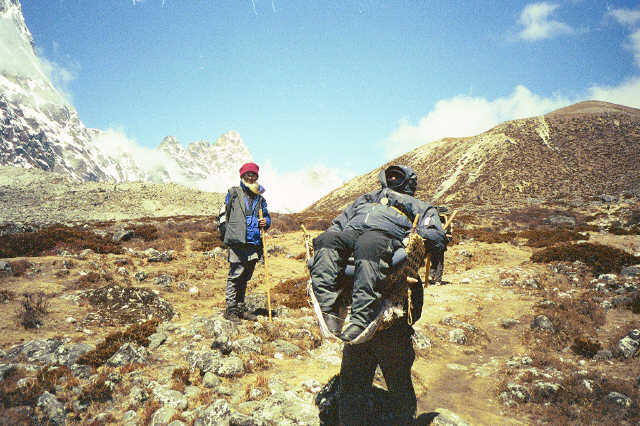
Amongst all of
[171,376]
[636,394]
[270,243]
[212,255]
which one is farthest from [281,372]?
[270,243]

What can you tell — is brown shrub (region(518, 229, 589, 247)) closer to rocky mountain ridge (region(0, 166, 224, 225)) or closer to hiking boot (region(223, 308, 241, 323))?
hiking boot (region(223, 308, 241, 323))

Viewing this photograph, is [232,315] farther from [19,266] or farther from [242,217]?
[19,266]

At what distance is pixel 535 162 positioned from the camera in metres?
57.5

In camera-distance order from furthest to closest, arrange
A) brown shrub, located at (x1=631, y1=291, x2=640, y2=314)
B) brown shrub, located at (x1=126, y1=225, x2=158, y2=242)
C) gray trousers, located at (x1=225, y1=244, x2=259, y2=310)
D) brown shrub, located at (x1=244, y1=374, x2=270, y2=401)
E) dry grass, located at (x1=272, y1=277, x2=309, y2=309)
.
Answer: brown shrub, located at (x1=126, y1=225, x2=158, y2=242), dry grass, located at (x1=272, y1=277, x2=309, y2=309), brown shrub, located at (x1=631, y1=291, x2=640, y2=314), gray trousers, located at (x1=225, y1=244, x2=259, y2=310), brown shrub, located at (x1=244, y1=374, x2=270, y2=401)

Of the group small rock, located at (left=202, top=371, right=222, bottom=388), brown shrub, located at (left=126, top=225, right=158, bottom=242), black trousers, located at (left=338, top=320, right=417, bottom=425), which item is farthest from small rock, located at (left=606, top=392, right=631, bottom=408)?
brown shrub, located at (left=126, top=225, right=158, bottom=242)

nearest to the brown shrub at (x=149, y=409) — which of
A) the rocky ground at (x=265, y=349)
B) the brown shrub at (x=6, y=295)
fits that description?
the rocky ground at (x=265, y=349)

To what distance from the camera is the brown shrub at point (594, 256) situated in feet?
37.3

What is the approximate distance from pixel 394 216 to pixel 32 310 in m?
7.72

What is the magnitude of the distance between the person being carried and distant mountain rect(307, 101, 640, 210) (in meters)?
48.5

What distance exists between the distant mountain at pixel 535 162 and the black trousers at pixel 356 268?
1938 inches

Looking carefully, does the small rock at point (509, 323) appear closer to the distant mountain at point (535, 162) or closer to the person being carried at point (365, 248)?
the person being carried at point (365, 248)

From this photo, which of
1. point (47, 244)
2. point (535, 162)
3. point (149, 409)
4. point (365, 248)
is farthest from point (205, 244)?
point (535, 162)

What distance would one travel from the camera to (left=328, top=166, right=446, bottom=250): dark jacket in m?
2.84

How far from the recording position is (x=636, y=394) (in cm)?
464
